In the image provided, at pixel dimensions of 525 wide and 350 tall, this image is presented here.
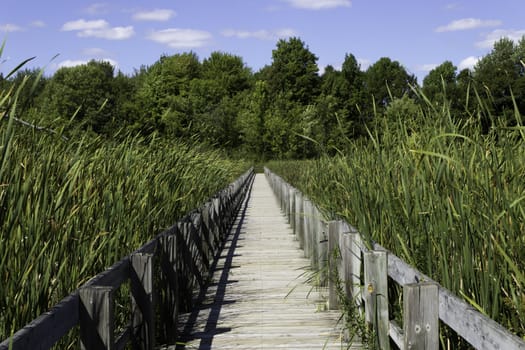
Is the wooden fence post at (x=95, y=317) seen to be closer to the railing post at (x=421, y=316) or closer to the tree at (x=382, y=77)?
the railing post at (x=421, y=316)

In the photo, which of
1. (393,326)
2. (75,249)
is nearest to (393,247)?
(393,326)

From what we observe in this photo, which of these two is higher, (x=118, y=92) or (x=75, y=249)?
(x=118, y=92)

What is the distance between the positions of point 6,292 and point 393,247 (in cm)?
215

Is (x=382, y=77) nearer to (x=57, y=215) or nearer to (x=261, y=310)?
(x=261, y=310)

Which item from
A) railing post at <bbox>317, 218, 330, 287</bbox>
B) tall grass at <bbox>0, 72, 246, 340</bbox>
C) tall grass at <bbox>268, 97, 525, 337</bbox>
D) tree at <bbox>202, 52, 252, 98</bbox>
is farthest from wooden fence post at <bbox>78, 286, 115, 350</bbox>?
tree at <bbox>202, 52, 252, 98</bbox>

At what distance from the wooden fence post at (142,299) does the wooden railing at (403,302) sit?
3.71ft

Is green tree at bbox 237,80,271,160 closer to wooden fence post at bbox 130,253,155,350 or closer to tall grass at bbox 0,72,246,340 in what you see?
tall grass at bbox 0,72,246,340

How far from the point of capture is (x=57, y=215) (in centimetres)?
291

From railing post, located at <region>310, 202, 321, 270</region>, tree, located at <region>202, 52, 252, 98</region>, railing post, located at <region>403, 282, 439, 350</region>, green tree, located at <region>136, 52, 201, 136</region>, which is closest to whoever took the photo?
railing post, located at <region>403, 282, 439, 350</region>

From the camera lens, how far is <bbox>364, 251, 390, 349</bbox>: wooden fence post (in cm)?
326

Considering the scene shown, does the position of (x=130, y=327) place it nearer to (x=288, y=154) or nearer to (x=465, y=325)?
(x=465, y=325)

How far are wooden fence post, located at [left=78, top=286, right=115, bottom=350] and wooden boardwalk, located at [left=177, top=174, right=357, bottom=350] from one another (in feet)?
4.19

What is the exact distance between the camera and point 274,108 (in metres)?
51.4

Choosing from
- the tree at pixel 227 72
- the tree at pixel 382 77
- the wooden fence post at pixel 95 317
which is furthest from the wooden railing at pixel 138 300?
the tree at pixel 227 72
